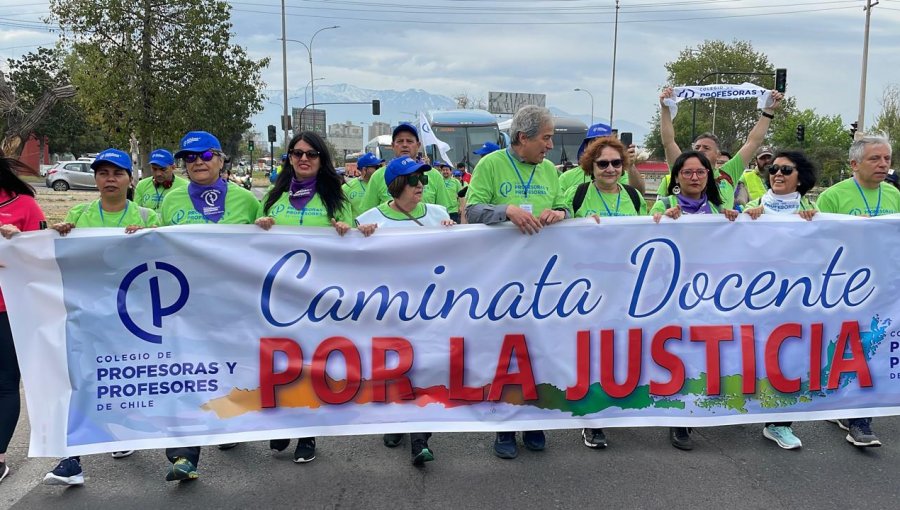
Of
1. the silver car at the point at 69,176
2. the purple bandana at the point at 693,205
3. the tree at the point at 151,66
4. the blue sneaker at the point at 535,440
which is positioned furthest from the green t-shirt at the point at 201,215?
the silver car at the point at 69,176

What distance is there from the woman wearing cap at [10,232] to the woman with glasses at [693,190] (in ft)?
11.6

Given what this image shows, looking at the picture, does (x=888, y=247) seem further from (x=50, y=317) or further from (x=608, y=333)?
(x=50, y=317)

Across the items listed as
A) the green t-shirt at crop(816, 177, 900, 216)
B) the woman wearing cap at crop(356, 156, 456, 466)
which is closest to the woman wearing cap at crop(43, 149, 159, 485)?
the woman wearing cap at crop(356, 156, 456, 466)

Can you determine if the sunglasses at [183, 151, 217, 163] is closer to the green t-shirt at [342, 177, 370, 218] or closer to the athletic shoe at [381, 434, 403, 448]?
the athletic shoe at [381, 434, 403, 448]

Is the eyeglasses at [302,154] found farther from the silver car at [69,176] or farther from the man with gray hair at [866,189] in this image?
the silver car at [69,176]

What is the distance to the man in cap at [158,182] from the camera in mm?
5872

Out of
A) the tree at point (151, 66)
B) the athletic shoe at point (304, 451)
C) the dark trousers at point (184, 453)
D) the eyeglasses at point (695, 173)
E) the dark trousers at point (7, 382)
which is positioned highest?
the tree at point (151, 66)

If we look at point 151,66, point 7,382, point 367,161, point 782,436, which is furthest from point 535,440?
point 151,66

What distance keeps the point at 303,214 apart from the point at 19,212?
1498 millimetres

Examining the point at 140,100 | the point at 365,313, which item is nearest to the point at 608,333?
the point at 365,313

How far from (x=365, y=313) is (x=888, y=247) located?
3.10 meters

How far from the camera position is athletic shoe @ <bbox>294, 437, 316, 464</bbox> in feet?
12.8

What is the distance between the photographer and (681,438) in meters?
4.11

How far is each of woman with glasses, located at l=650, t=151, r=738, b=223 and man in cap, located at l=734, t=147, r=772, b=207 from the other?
86.2 inches
